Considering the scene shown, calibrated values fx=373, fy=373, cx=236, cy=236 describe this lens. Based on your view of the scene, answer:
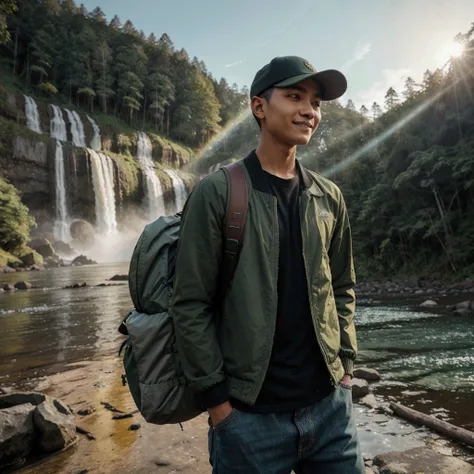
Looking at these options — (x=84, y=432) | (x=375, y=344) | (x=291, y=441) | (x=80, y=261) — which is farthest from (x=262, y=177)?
(x=80, y=261)

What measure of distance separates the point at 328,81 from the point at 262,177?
53 cm

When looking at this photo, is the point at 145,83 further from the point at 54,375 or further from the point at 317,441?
the point at 317,441

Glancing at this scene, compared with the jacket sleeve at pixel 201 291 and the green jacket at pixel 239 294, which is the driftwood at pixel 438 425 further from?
the jacket sleeve at pixel 201 291

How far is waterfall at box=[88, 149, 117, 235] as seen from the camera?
42719 millimetres

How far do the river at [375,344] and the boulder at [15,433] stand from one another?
8.41ft

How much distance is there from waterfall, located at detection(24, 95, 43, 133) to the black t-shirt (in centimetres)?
4892

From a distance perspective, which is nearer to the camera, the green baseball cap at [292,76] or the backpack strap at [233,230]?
the backpack strap at [233,230]

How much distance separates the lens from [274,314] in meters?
1.46

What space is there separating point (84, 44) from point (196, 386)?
220 ft

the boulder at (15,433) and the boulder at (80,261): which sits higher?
the boulder at (80,261)

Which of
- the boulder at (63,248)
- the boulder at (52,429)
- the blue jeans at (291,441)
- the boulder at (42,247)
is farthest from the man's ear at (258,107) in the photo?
the boulder at (63,248)

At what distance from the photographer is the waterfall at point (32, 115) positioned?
4305 centimetres

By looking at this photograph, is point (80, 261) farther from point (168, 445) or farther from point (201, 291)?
point (201, 291)

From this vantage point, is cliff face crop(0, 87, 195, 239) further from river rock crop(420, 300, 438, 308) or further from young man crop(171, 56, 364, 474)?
young man crop(171, 56, 364, 474)
